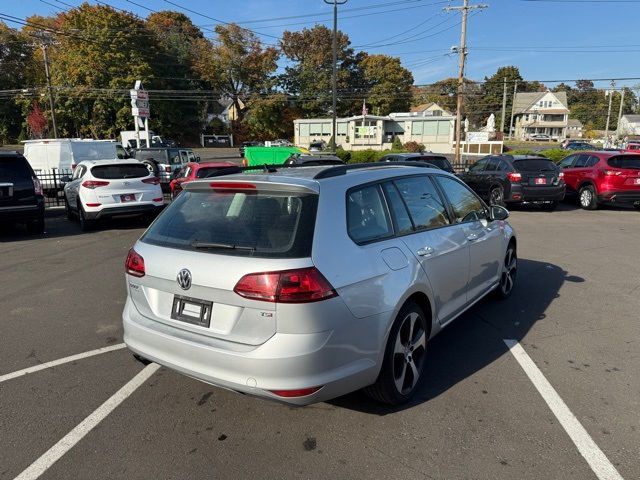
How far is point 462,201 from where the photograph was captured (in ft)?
15.1

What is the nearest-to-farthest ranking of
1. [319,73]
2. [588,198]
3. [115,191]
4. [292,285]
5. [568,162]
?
[292,285] → [115,191] → [588,198] → [568,162] → [319,73]

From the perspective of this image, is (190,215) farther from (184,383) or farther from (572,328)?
(572,328)

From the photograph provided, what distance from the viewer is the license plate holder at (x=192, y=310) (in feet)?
9.34

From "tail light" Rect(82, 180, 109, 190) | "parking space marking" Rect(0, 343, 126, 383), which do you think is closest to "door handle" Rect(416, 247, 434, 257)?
"parking space marking" Rect(0, 343, 126, 383)

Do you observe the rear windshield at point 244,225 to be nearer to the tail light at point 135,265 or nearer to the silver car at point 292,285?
the silver car at point 292,285

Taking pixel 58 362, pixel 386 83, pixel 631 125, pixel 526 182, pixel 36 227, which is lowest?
pixel 36 227

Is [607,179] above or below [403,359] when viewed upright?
above

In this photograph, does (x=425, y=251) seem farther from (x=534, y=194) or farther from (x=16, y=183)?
(x=534, y=194)

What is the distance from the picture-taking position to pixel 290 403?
270 cm

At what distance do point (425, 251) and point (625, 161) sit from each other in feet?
41.9

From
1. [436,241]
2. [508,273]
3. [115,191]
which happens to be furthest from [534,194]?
[115,191]

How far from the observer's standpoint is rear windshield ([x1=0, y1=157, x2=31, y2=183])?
31.7ft

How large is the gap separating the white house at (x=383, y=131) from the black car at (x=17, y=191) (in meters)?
48.9

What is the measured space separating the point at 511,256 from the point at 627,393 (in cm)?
246
